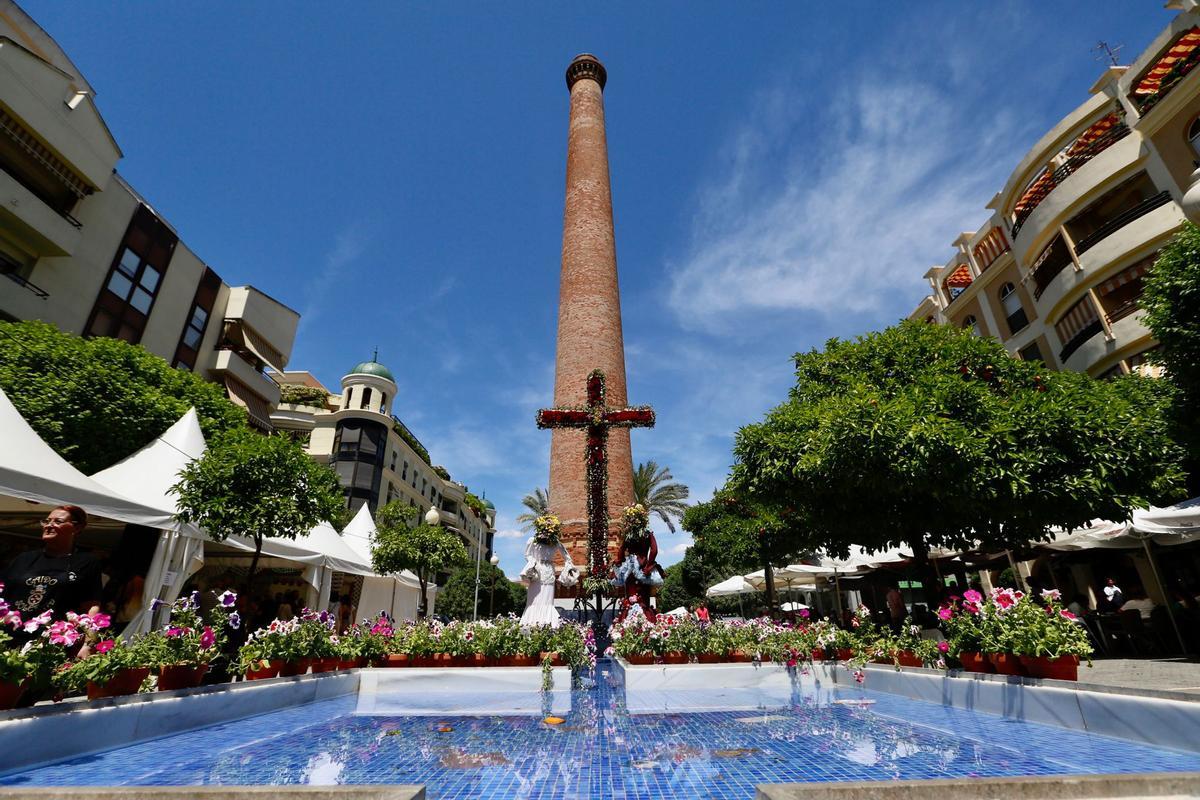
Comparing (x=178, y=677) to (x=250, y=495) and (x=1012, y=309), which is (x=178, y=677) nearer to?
(x=250, y=495)

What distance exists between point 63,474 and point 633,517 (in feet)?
29.9

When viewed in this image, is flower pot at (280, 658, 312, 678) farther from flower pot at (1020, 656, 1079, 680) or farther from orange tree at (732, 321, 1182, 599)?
flower pot at (1020, 656, 1079, 680)

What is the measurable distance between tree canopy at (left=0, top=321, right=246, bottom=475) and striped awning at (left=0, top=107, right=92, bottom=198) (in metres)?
7.32

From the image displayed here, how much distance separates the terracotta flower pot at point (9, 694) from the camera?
13.4 feet

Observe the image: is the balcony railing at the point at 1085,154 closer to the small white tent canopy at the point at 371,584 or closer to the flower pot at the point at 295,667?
the flower pot at the point at 295,667

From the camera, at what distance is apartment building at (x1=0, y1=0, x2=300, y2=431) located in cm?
1727

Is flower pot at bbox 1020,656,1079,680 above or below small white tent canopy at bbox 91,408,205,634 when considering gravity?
below

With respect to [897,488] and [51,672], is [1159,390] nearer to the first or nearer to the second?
[897,488]

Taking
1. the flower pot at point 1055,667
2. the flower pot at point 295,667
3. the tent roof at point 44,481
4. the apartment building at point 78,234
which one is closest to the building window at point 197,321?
the apartment building at point 78,234

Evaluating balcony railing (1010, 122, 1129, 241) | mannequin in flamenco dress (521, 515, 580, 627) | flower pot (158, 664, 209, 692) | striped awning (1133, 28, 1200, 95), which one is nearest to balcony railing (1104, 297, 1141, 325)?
balcony railing (1010, 122, 1129, 241)

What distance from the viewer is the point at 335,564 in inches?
545

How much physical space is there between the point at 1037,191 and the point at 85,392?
3131cm

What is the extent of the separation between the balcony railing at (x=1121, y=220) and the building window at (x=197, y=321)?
3500 centimetres

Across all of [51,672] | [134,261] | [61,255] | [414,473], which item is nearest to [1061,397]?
[51,672]
